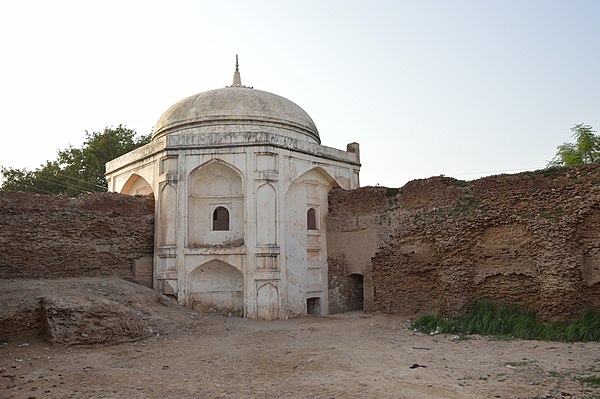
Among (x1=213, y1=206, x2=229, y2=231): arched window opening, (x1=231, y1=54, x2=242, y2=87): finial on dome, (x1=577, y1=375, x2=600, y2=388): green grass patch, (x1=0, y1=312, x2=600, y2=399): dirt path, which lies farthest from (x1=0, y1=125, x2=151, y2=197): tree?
(x1=577, y1=375, x2=600, y2=388): green grass patch

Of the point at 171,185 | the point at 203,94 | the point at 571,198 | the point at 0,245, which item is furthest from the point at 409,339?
the point at 203,94

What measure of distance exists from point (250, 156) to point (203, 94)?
4906 mm

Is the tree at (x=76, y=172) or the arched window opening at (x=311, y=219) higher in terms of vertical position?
the tree at (x=76, y=172)

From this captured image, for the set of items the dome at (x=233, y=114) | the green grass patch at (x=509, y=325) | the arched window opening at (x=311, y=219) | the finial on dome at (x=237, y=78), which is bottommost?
the green grass patch at (x=509, y=325)

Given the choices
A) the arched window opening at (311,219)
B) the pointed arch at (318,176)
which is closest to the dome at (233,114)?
the pointed arch at (318,176)

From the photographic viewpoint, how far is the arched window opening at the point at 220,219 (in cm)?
1784

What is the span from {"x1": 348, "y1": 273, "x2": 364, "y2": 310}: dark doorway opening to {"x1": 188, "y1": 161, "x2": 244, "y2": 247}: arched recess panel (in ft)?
13.4

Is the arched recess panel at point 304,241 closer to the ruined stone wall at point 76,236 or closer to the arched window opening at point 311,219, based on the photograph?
the arched window opening at point 311,219

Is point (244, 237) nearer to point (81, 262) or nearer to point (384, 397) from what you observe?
point (81, 262)

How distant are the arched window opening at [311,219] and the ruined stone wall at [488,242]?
1.67 meters

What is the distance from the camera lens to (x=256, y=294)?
16.4 meters

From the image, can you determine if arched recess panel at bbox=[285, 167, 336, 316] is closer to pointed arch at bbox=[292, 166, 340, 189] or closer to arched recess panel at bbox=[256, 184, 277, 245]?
pointed arch at bbox=[292, 166, 340, 189]

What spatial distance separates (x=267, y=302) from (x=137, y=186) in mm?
7390

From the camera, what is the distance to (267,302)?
16391 mm
